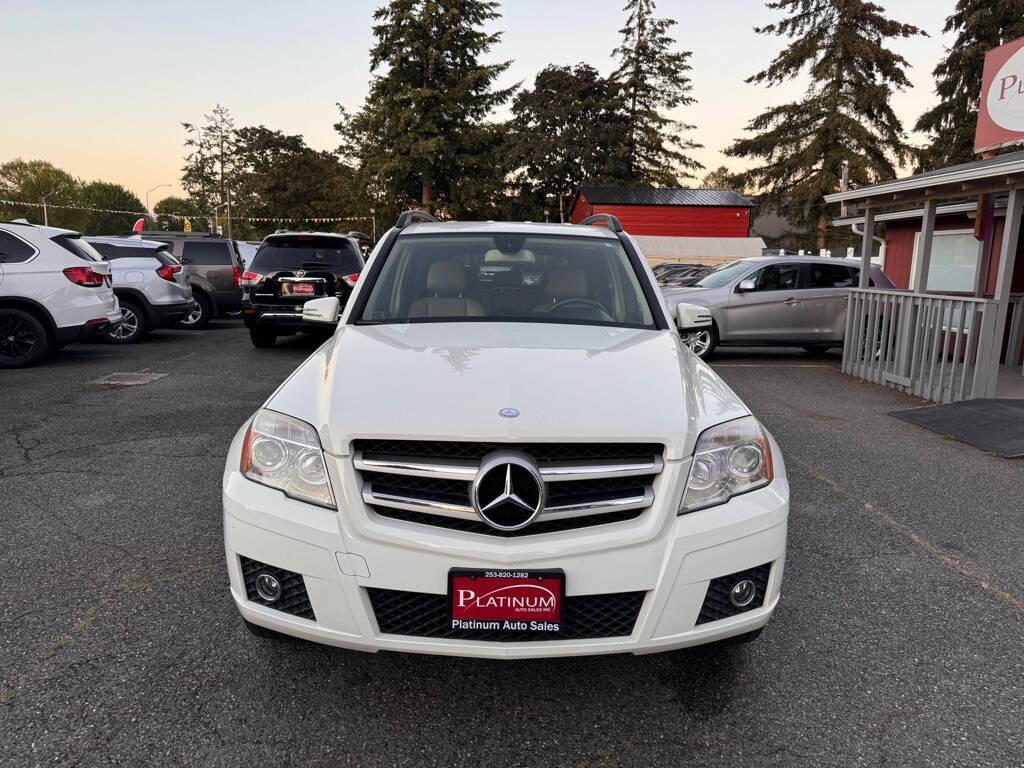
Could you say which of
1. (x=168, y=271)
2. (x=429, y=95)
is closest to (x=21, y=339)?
(x=168, y=271)

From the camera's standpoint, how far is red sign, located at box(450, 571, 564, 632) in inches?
80.9

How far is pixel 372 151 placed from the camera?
45.8 metres

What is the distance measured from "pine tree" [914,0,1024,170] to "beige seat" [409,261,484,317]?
41.5 m

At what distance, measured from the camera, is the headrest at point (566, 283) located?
11.8 feet

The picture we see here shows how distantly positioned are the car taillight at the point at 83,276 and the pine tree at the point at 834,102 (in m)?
41.4

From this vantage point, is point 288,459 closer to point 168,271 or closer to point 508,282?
point 508,282

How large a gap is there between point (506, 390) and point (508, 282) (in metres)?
1.46

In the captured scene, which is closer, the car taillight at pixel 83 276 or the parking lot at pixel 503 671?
the parking lot at pixel 503 671

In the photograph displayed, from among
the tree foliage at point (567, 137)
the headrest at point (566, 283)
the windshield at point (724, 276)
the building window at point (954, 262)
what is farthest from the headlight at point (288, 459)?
the tree foliage at point (567, 137)

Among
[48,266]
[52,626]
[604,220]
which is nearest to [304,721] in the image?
[52,626]

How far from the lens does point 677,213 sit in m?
42.1

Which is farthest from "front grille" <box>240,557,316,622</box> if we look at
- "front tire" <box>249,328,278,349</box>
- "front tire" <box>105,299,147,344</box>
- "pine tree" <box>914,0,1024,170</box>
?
"pine tree" <box>914,0,1024,170</box>

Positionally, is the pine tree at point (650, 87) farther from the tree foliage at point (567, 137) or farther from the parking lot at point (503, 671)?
the parking lot at point (503, 671)

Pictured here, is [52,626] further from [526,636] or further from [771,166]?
[771,166]
